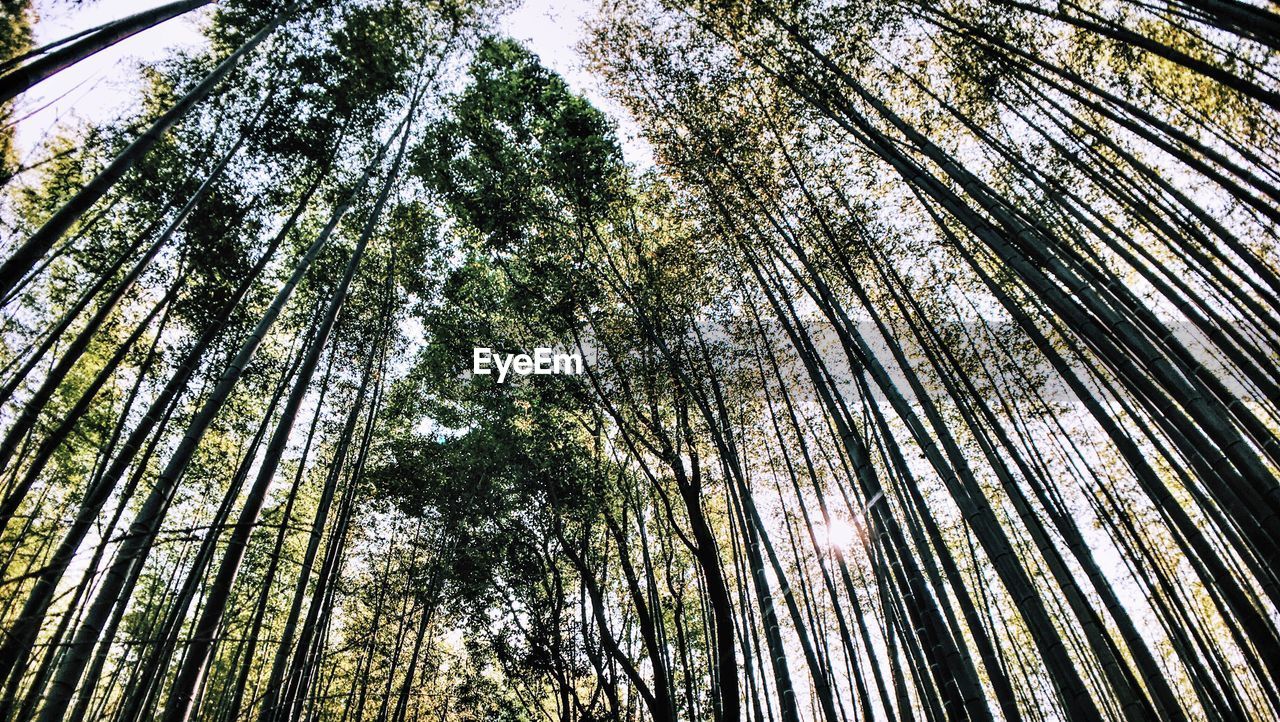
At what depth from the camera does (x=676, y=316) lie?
5660 mm

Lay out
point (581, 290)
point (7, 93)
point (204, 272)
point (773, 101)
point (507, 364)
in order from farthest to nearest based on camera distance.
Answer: point (507, 364), point (581, 290), point (773, 101), point (204, 272), point (7, 93)

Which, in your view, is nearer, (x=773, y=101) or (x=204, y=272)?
(x=204, y=272)

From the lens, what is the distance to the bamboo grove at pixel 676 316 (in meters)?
2.79

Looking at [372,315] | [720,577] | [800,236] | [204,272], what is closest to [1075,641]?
[720,577]

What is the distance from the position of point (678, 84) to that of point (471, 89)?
7.99 ft

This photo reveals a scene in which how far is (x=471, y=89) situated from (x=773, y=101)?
3.36 m

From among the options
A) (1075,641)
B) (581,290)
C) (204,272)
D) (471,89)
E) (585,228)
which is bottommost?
(1075,641)

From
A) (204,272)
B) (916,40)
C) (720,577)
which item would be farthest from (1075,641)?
(204,272)

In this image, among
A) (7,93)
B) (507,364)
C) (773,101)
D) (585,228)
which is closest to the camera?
(7,93)

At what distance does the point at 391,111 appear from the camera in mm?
5160

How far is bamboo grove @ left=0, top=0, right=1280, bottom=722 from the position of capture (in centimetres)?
279

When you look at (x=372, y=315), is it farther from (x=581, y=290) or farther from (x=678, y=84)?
(x=678, y=84)

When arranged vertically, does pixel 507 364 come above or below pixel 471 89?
below

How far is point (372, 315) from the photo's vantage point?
636cm
